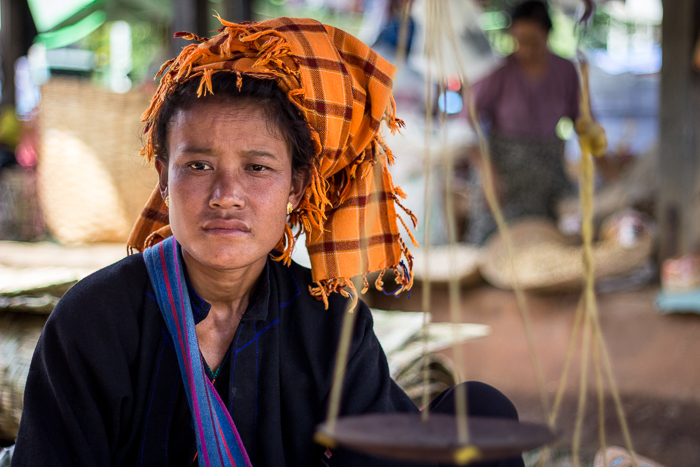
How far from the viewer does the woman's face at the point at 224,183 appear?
3.41ft

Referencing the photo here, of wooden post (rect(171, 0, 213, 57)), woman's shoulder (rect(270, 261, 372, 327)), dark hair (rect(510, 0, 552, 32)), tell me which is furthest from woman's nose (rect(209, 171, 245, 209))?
dark hair (rect(510, 0, 552, 32))

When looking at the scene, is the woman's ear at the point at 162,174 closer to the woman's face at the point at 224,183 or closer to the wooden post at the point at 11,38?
the woman's face at the point at 224,183

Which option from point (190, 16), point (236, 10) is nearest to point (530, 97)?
point (236, 10)

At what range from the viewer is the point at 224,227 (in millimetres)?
1035

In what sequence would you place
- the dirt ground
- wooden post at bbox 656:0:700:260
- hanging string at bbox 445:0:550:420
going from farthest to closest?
wooden post at bbox 656:0:700:260 → the dirt ground → hanging string at bbox 445:0:550:420

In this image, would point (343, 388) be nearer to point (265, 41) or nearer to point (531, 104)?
point (265, 41)

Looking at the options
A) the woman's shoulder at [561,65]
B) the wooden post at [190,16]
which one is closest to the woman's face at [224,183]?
the wooden post at [190,16]

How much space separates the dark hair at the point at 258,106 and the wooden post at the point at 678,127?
2.58 metres

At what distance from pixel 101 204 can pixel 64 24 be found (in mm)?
3160

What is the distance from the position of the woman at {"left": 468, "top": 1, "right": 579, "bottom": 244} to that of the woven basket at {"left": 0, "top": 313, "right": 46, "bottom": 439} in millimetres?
2596

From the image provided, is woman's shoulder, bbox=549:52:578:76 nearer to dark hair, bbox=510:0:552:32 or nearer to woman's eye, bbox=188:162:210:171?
dark hair, bbox=510:0:552:32

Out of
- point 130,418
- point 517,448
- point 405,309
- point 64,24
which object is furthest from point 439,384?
point 64,24

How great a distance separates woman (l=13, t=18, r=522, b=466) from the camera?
101 cm

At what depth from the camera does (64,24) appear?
5480mm
